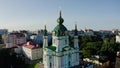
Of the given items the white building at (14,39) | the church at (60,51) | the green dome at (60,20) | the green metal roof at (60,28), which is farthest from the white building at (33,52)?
the green dome at (60,20)

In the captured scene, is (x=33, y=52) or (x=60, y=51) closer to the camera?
(x=60, y=51)

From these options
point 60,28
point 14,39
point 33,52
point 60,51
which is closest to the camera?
point 60,51

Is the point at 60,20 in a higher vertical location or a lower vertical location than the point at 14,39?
higher

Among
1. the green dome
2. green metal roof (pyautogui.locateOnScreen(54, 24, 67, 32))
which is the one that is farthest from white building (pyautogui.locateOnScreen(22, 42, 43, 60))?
the green dome

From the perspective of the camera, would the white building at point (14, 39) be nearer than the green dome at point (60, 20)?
No

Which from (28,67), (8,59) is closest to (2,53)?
(8,59)

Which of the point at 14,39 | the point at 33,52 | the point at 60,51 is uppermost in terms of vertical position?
the point at 60,51

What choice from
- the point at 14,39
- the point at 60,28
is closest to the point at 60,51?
the point at 60,28

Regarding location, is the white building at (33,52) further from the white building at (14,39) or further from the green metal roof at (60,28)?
the green metal roof at (60,28)

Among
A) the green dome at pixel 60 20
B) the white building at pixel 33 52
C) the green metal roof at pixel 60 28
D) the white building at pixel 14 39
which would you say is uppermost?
the green dome at pixel 60 20

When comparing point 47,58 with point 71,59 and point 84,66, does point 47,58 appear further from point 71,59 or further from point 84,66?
point 84,66

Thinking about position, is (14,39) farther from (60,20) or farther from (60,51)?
(60,51)
